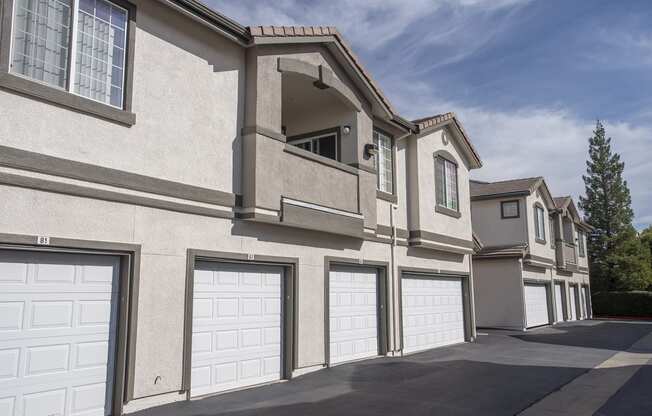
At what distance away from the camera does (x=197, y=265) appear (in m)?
9.04

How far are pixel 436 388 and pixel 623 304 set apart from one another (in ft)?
109

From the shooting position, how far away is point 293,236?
10906 millimetres

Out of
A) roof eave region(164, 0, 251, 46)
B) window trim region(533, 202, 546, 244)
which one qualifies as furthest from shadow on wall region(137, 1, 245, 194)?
window trim region(533, 202, 546, 244)

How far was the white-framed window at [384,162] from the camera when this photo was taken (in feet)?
47.0

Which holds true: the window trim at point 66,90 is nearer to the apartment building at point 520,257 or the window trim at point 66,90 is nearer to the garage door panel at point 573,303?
the apartment building at point 520,257

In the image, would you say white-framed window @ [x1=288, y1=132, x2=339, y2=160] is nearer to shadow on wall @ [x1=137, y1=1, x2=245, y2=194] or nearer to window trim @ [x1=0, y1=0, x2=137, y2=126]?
shadow on wall @ [x1=137, y1=1, x2=245, y2=194]

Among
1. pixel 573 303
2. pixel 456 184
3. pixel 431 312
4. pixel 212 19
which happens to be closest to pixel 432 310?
pixel 431 312

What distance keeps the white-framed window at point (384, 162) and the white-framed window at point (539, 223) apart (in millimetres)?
14601

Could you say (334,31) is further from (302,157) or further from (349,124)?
(302,157)

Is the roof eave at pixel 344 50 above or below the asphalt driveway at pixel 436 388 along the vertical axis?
above

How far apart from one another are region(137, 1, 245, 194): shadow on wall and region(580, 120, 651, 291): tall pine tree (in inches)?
1545

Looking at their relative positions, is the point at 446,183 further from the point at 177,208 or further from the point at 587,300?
the point at 587,300

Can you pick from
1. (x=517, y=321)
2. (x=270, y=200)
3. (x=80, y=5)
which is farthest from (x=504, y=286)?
(x=80, y=5)

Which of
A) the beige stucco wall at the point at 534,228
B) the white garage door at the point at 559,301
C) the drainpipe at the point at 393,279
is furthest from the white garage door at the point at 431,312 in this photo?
the white garage door at the point at 559,301
